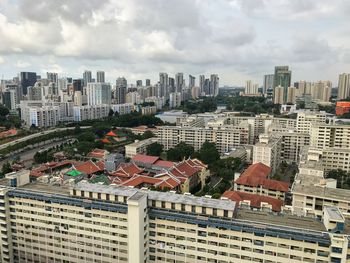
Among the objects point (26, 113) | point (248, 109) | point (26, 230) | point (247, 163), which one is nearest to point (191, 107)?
point (248, 109)

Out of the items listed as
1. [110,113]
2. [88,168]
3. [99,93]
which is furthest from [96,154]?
[99,93]

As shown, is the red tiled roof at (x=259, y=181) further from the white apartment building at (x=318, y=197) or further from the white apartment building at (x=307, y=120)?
the white apartment building at (x=307, y=120)

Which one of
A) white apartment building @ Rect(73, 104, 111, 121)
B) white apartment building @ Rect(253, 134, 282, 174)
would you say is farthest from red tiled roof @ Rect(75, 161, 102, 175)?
white apartment building @ Rect(73, 104, 111, 121)

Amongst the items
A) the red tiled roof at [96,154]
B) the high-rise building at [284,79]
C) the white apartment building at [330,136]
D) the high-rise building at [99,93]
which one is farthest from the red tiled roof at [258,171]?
the high-rise building at [284,79]

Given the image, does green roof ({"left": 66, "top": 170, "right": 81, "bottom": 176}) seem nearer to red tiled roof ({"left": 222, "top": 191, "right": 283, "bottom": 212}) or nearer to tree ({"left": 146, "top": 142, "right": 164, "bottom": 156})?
tree ({"left": 146, "top": 142, "right": 164, "bottom": 156})

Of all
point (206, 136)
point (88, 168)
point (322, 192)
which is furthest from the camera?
point (206, 136)

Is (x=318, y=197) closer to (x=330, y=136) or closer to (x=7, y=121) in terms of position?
(x=330, y=136)
